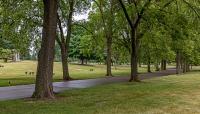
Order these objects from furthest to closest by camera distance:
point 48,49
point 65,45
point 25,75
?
point 25,75
point 65,45
point 48,49

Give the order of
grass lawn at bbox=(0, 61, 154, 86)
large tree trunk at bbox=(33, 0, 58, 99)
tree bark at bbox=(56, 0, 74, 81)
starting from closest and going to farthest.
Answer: large tree trunk at bbox=(33, 0, 58, 99) < grass lawn at bbox=(0, 61, 154, 86) < tree bark at bbox=(56, 0, 74, 81)

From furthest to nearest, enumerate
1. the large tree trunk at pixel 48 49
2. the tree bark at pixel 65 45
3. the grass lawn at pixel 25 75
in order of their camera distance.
A: the tree bark at pixel 65 45, the grass lawn at pixel 25 75, the large tree trunk at pixel 48 49

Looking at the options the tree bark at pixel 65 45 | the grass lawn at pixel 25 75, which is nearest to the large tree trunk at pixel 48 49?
the grass lawn at pixel 25 75

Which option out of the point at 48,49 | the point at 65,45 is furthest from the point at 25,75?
the point at 48,49

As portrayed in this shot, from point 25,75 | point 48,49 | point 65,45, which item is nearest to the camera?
point 48,49

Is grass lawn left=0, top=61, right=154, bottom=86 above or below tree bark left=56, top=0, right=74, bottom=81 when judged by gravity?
below

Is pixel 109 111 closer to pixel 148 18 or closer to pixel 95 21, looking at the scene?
pixel 148 18

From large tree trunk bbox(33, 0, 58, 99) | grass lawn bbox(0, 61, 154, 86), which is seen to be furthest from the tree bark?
large tree trunk bbox(33, 0, 58, 99)

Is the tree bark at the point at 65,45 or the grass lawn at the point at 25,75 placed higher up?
the tree bark at the point at 65,45

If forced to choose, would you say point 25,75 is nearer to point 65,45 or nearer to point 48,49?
point 65,45

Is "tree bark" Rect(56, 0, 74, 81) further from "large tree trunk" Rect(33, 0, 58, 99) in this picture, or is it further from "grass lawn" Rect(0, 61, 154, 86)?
"large tree trunk" Rect(33, 0, 58, 99)

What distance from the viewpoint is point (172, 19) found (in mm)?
28219

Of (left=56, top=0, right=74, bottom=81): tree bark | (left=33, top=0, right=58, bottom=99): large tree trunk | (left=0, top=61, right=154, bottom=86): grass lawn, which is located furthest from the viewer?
(left=56, top=0, right=74, bottom=81): tree bark

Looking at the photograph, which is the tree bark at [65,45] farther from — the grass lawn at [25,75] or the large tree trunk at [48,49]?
the large tree trunk at [48,49]
